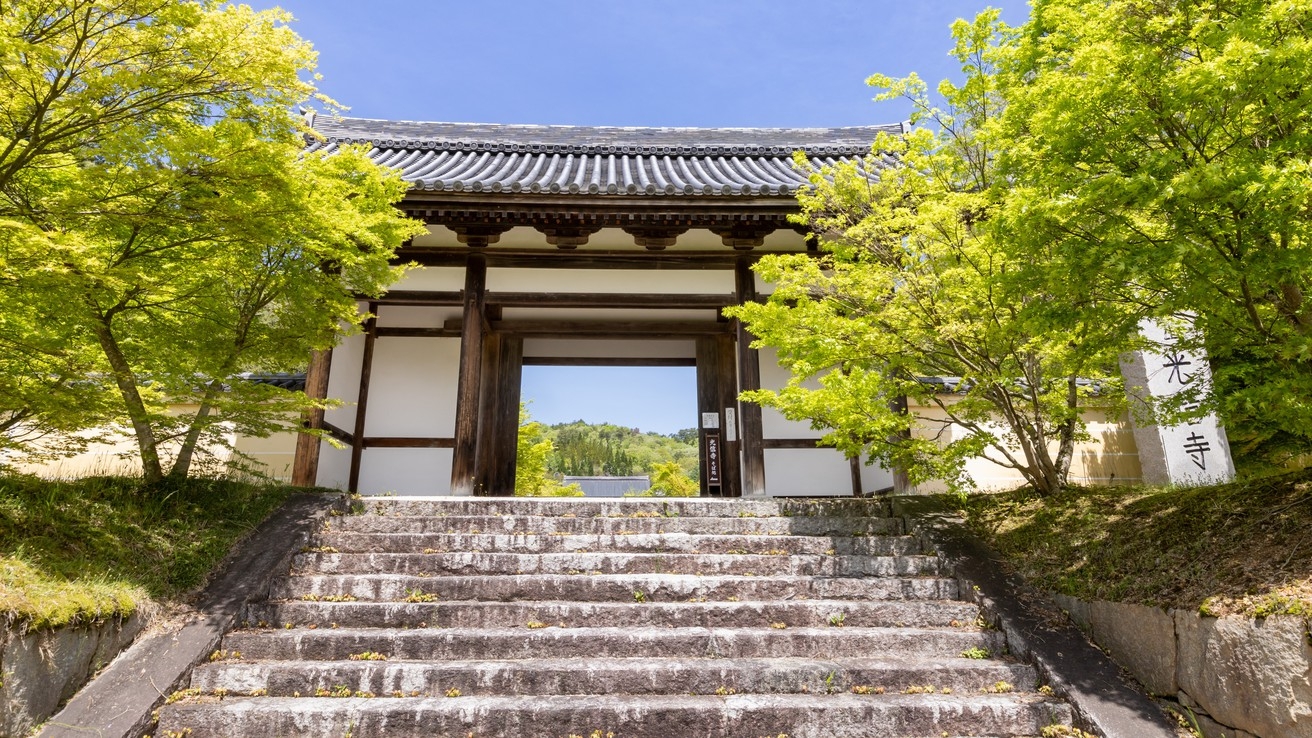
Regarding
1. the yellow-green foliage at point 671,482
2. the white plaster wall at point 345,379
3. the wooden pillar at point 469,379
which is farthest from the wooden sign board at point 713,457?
the yellow-green foliage at point 671,482

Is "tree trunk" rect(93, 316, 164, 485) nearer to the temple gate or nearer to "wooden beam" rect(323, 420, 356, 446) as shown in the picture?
the temple gate

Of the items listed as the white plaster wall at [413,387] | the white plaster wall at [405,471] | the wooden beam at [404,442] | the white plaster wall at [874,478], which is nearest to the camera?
the white plaster wall at [874,478]

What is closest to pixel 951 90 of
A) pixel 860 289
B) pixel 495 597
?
pixel 860 289

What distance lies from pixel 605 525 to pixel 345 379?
4.95 m

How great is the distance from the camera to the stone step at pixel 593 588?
4.75m

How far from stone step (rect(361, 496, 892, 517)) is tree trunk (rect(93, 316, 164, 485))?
1722 mm

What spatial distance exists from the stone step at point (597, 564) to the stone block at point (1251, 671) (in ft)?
5.98

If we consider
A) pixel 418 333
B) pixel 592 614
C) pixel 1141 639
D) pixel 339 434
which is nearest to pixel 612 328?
pixel 418 333

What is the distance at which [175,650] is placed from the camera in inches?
157

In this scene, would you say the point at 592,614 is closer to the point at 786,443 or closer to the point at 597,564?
the point at 597,564

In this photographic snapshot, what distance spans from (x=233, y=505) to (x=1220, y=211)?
7.31 m

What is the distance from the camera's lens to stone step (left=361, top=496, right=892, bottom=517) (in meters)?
6.00

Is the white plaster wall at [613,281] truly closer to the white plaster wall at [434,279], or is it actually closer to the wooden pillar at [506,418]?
the white plaster wall at [434,279]

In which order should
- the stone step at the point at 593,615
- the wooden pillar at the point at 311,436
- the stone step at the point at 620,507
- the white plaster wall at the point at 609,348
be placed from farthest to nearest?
the white plaster wall at the point at 609,348 < the wooden pillar at the point at 311,436 < the stone step at the point at 620,507 < the stone step at the point at 593,615
